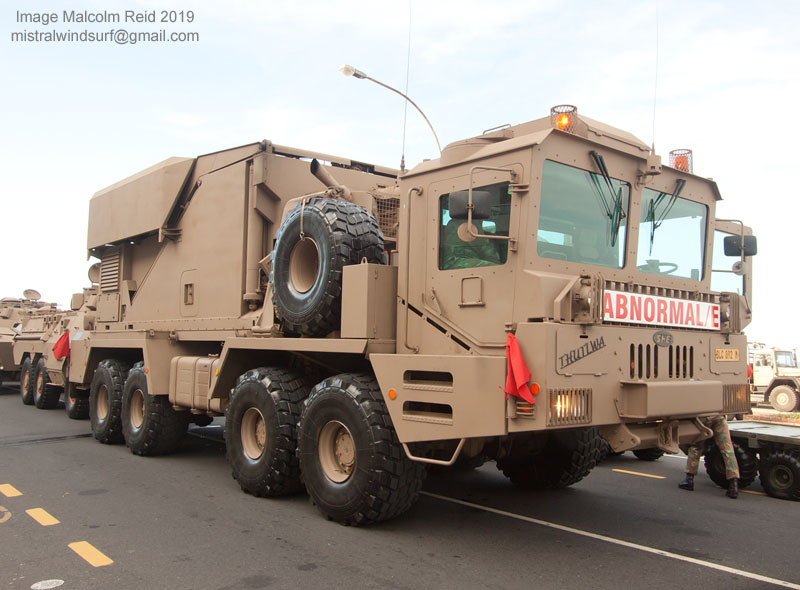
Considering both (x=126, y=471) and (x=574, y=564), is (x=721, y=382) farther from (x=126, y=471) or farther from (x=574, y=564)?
(x=126, y=471)

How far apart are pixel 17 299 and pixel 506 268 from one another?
2161cm

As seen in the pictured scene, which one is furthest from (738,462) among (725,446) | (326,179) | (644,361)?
(326,179)

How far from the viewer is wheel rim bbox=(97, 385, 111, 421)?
10.7 meters

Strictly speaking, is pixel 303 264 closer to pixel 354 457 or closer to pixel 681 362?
pixel 354 457

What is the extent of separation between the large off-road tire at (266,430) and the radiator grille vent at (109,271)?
500 centimetres

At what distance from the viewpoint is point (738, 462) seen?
8.31 meters

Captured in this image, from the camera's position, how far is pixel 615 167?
19.6ft

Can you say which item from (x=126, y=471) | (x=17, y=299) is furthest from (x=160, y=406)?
(x=17, y=299)

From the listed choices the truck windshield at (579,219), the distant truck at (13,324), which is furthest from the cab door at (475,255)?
the distant truck at (13,324)

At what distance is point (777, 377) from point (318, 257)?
69.3 ft

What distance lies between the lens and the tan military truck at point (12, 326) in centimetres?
1880

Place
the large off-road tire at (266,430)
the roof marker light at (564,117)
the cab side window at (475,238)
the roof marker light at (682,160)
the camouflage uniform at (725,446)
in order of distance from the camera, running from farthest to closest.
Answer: the camouflage uniform at (725,446)
the large off-road tire at (266,430)
the roof marker light at (682,160)
the roof marker light at (564,117)
the cab side window at (475,238)

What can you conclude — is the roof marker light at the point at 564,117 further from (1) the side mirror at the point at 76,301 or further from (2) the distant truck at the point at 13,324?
(2) the distant truck at the point at 13,324

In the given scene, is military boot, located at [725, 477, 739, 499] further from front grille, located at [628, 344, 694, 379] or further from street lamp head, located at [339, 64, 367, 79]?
street lamp head, located at [339, 64, 367, 79]
